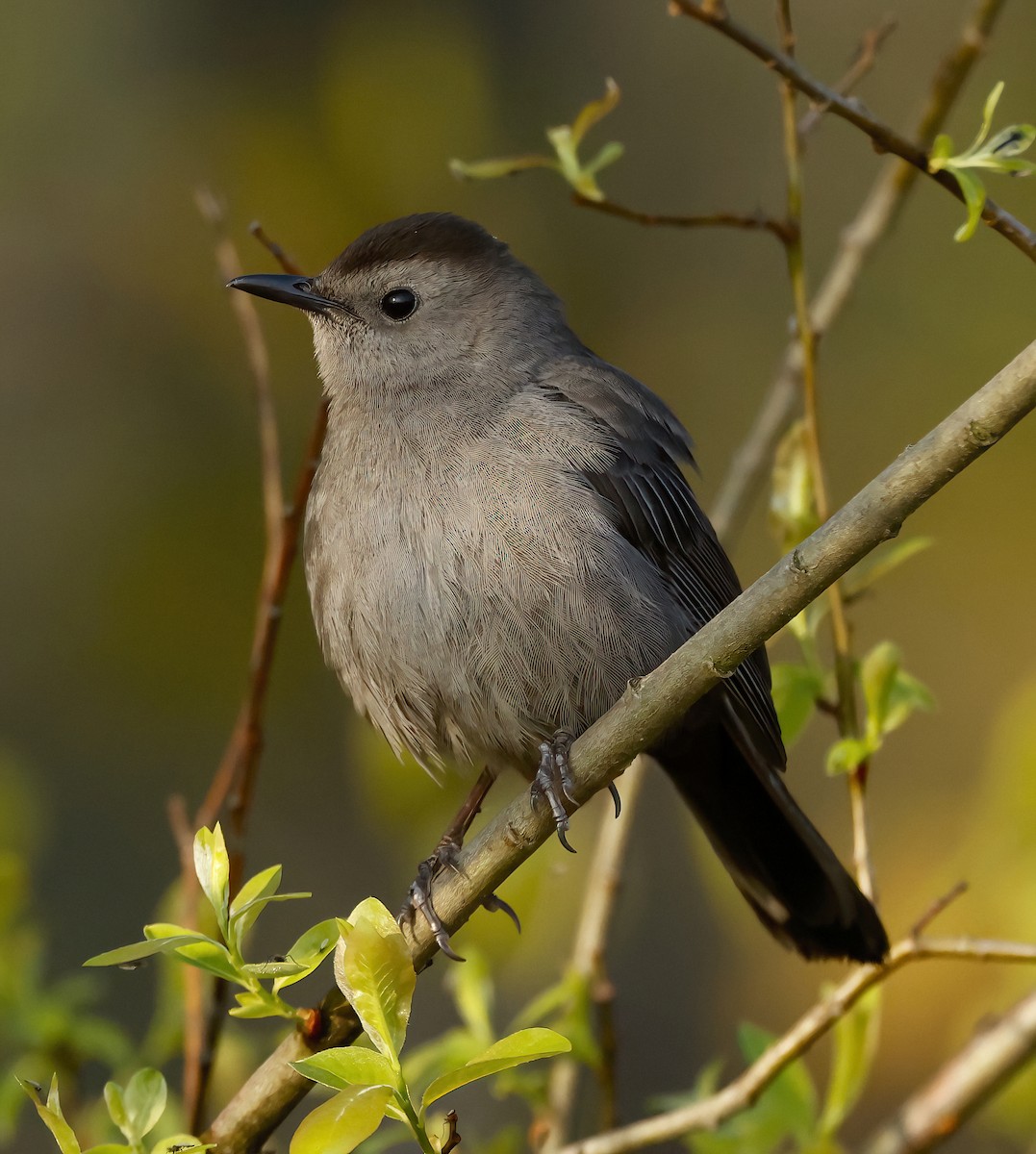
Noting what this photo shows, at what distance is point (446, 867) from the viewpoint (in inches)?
123

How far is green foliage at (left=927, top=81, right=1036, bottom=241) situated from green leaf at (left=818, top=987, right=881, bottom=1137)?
1571mm

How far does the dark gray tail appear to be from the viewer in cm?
361

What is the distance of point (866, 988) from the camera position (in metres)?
2.88

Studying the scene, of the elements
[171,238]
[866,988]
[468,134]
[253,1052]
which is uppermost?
[468,134]

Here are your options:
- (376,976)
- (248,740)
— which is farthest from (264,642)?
(376,976)

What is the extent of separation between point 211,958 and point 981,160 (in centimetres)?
186

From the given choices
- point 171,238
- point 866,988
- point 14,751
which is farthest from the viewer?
point 171,238

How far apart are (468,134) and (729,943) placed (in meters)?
4.14

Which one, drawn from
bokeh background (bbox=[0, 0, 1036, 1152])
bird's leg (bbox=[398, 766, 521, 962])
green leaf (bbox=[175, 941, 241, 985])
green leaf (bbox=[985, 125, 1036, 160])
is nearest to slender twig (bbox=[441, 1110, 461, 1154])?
green leaf (bbox=[175, 941, 241, 985])

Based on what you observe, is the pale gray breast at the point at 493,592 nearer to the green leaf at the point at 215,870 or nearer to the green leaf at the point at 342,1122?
the green leaf at the point at 215,870

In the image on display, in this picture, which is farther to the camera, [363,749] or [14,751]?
[14,751]

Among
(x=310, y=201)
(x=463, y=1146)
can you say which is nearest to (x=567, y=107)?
(x=310, y=201)

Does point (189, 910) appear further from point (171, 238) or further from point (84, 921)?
point (171, 238)

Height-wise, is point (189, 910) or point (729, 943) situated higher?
point (189, 910)
